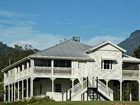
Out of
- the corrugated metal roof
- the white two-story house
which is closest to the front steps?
the white two-story house

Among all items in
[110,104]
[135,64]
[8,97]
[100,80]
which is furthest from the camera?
[8,97]

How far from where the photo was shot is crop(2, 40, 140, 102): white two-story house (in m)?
56.7

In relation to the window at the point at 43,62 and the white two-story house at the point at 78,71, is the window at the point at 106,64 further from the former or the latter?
the window at the point at 43,62

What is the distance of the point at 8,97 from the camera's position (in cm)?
7694

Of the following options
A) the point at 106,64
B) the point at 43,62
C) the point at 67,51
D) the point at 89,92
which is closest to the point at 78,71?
the point at 67,51

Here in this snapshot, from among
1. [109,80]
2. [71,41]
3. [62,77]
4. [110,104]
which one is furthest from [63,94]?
[110,104]

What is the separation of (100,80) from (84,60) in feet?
10.9

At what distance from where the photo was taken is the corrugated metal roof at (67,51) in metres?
59.8

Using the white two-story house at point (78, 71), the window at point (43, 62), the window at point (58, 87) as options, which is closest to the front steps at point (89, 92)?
the white two-story house at point (78, 71)

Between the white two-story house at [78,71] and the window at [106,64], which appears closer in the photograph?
the white two-story house at [78,71]

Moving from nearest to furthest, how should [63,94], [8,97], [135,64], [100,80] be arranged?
[63,94], [100,80], [135,64], [8,97]

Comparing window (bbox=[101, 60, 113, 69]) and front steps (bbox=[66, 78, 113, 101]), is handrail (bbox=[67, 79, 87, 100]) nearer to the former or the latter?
front steps (bbox=[66, 78, 113, 101])

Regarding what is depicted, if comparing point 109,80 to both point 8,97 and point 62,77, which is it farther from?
point 8,97

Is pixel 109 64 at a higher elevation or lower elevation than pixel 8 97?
higher
